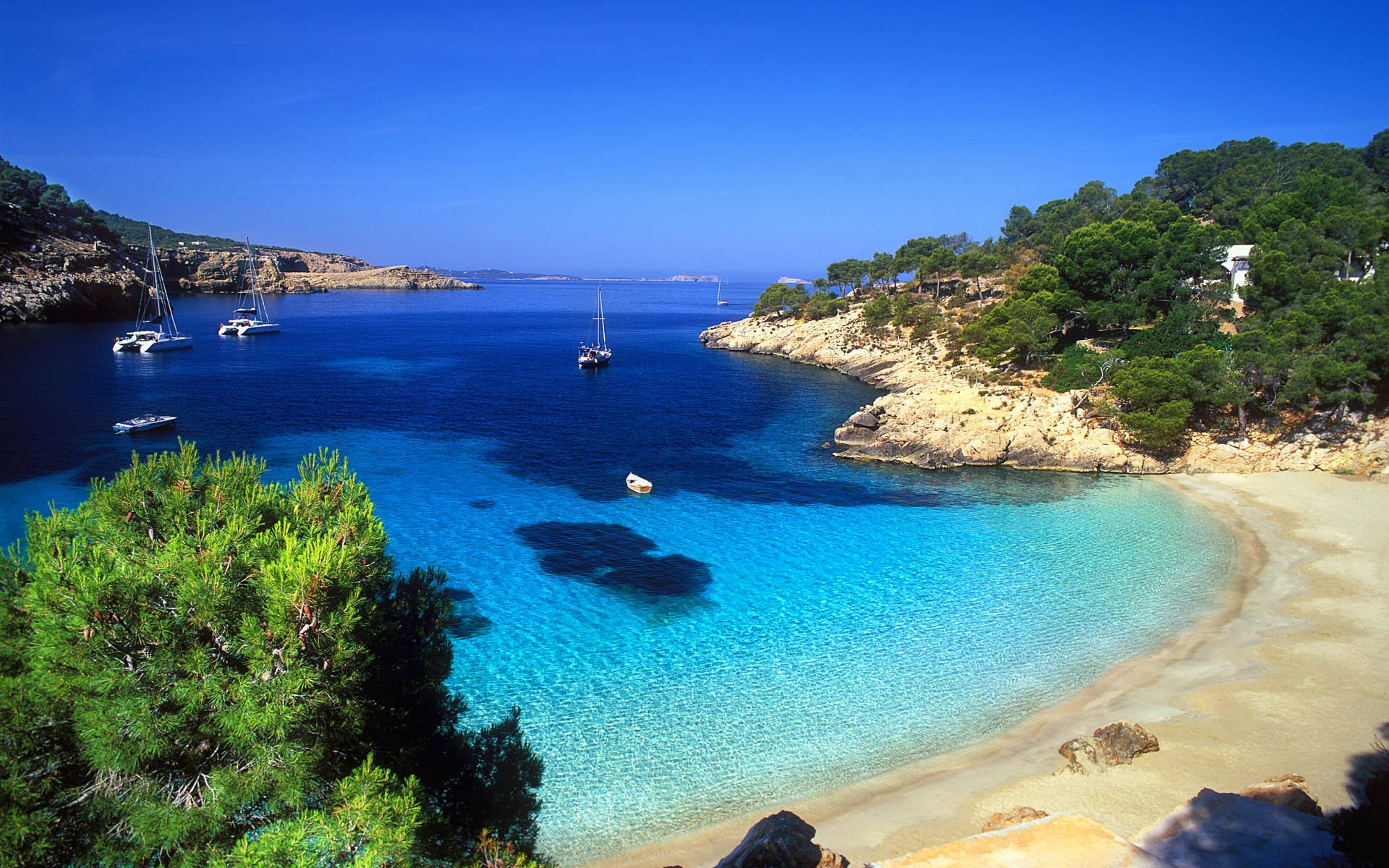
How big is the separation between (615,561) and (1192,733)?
1550 centimetres

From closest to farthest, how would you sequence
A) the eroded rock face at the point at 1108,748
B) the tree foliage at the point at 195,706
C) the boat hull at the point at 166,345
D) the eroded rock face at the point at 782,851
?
the tree foliage at the point at 195,706
the eroded rock face at the point at 782,851
the eroded rock face at the point at 1108,748
the boat hull at the point at 166,345

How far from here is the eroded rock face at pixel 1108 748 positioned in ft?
44.4

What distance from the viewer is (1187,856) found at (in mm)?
9031

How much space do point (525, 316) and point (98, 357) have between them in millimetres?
69647

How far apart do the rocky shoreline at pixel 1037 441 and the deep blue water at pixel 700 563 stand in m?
1.89

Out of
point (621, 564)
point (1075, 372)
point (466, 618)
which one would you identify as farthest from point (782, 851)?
point (1075, 372)

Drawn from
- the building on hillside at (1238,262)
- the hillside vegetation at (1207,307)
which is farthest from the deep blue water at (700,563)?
the building on hillside at (1238,262)

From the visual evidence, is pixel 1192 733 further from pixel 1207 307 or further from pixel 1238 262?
pixel 1238 262

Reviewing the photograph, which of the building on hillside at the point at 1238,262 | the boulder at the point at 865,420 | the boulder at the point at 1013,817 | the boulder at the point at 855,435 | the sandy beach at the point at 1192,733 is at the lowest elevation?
the sandy beach at the point at 1192,733

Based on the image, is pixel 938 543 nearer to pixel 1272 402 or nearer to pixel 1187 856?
pixel 1187 856

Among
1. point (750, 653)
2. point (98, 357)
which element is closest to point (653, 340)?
point (98, 357)

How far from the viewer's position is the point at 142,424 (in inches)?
1410

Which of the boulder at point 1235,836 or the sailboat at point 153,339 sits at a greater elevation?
the sailboat at point 153,339

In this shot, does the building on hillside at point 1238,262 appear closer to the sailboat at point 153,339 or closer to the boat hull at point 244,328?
the sailboat at point 153,339
